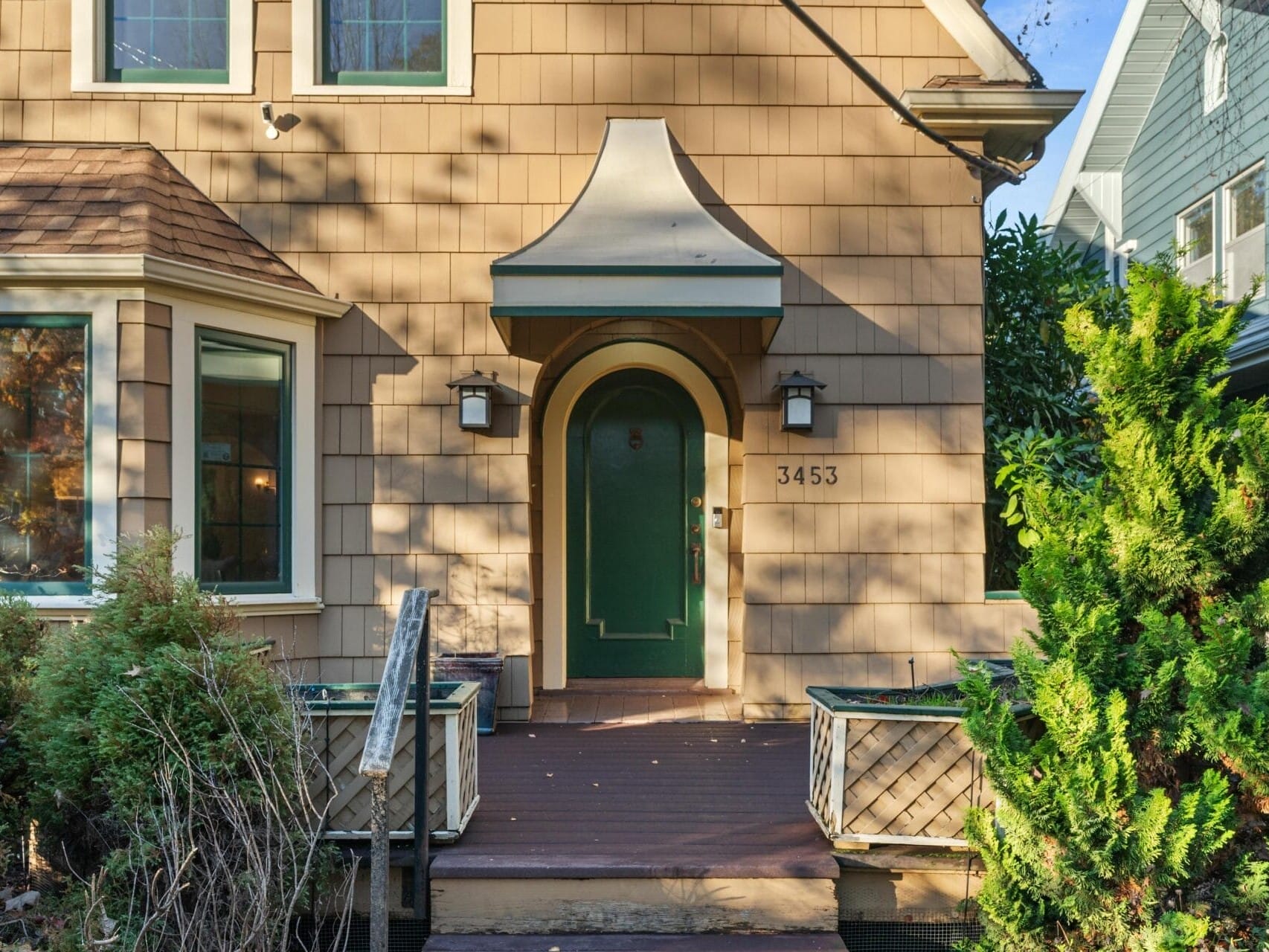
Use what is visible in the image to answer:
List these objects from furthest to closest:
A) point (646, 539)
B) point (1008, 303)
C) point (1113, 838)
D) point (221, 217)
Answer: point (1008, 303)
point (646, 539)
point (221, 217)
point (1113, 838)

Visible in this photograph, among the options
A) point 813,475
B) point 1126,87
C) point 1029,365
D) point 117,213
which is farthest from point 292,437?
point 1126,87

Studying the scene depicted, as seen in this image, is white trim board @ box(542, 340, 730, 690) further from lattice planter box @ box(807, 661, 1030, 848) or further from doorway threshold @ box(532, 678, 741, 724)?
lattice planter box @ box(807, 661, 1030, 848)

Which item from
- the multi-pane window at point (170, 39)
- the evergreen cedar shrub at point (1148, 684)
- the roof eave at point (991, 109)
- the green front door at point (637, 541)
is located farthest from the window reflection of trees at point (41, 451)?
the roof eave at point (991, 109)

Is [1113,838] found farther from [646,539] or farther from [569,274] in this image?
[646,539]

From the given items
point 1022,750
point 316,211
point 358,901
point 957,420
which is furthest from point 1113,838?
point 316,211

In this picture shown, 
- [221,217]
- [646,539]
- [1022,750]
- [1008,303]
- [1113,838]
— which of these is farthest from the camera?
[1008,303]

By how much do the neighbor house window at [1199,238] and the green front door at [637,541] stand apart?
256 inches

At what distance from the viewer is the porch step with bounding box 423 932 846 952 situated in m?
3.12

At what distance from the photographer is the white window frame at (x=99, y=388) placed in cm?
476

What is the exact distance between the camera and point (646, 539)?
632 centimetres

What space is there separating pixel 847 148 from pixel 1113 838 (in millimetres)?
4090

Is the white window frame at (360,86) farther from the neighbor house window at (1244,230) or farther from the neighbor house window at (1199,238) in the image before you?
the neighbor house window at (1199,238)

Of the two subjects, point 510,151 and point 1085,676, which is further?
point 510,151

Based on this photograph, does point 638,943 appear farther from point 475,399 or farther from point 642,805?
point 475,399
